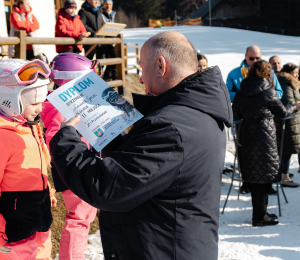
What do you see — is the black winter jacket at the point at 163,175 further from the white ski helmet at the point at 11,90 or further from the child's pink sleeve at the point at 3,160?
the white ski helmet at the point at 11,90

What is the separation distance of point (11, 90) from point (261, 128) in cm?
325

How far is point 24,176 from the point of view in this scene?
2.11 meters

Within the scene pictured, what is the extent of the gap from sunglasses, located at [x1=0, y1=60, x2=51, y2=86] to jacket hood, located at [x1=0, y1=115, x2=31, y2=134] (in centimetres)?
23

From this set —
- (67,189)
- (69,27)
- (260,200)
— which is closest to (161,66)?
(67,189)

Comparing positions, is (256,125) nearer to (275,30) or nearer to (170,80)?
(170,80)

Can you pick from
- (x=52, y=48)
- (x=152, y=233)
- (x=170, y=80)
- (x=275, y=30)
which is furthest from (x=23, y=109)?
(x=275, y=30)

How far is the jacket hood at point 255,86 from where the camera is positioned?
4301 mm

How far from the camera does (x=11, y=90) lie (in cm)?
207

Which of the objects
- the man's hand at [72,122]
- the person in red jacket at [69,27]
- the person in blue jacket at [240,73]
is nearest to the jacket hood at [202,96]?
the man's hand at [72,122]

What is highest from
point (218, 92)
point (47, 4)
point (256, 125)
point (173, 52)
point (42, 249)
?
point (47, 4)

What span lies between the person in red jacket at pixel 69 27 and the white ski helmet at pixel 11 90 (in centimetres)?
402

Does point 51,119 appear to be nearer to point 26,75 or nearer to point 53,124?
point 53,124

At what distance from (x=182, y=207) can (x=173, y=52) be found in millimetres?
709

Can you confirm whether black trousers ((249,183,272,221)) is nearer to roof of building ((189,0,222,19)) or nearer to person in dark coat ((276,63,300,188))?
person in dark coat ((276,63,300,188))
